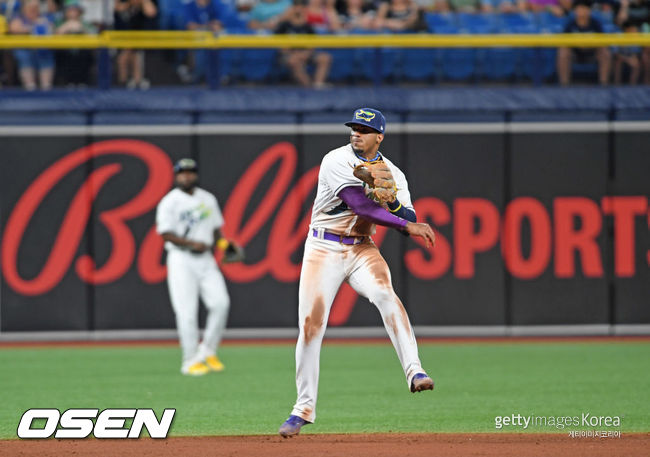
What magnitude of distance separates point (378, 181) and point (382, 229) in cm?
895

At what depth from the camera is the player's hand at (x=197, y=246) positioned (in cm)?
1284

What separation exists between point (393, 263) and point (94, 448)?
9.28 m

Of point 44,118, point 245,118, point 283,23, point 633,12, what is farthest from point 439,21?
point 44,118

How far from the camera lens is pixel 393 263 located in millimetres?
16891

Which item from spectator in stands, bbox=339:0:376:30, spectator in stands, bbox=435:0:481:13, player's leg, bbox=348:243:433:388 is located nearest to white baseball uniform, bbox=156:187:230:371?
player's leg, bbox=348:243:433:388

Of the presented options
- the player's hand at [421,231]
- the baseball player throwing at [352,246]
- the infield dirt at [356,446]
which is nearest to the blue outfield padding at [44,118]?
the infield dirt at [356,446]

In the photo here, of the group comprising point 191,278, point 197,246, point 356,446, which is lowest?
point 191,278

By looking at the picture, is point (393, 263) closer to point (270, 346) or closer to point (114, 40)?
point (270, 346)

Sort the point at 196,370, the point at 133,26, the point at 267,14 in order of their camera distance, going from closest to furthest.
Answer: the point at 196,370 → the point at 133,26 → the point at 267,14

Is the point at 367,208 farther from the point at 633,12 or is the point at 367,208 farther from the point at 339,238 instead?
the point at 633,12

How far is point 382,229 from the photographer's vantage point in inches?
661

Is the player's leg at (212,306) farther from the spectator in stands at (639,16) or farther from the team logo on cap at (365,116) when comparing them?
the spectator in stands at (639,16)

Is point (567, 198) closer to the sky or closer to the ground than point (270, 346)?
closer to the sky

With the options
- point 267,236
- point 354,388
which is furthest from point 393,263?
point 354,388
